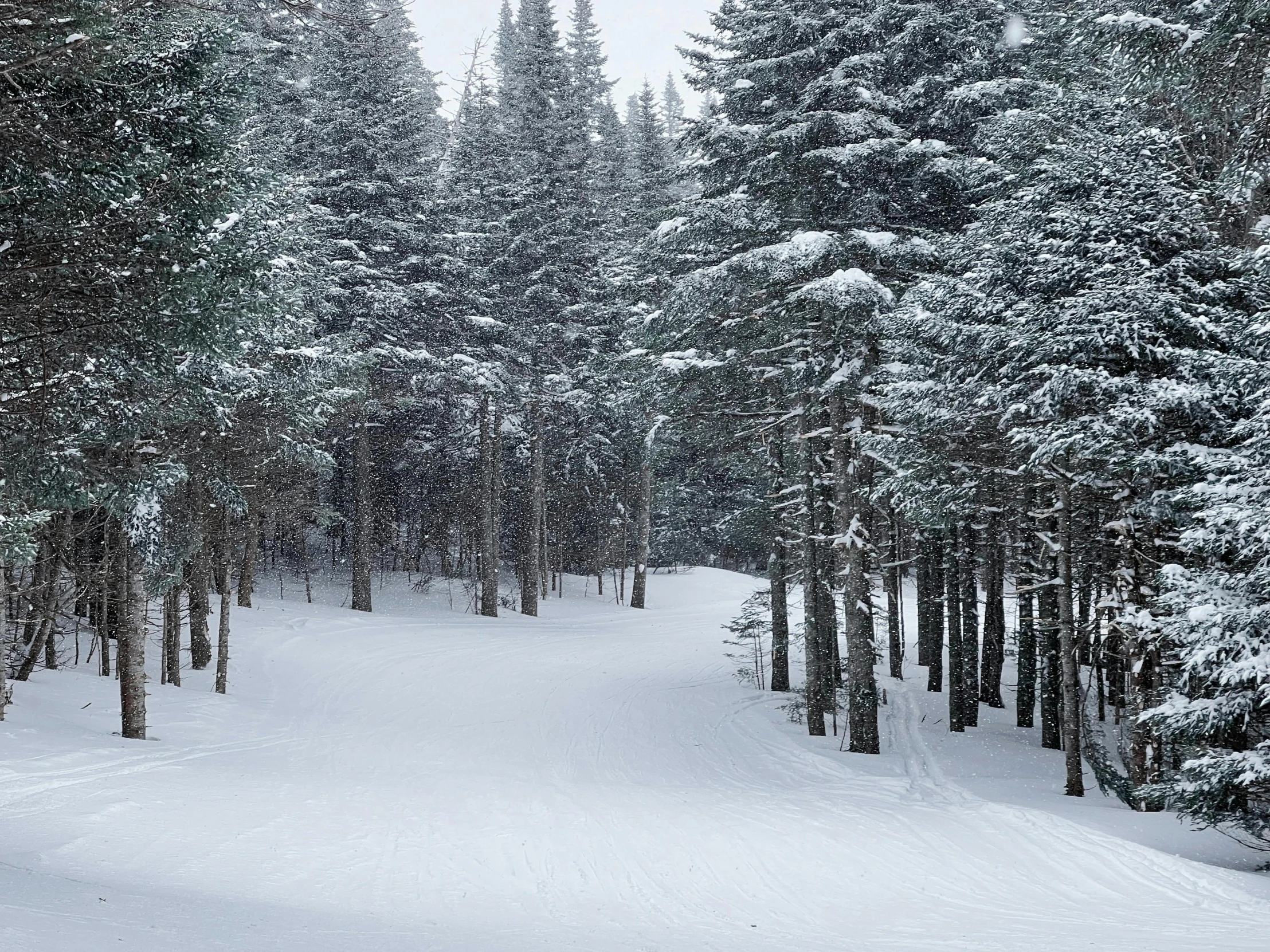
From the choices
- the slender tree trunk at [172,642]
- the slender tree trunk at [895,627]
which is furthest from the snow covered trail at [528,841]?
the slender tree trunk at [895,627]

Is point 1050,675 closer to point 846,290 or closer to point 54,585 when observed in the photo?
point 846,290

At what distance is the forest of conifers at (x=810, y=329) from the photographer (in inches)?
314

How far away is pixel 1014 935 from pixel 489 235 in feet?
81.9

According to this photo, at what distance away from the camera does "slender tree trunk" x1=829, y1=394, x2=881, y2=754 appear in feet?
47.1

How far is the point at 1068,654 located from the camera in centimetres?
1148

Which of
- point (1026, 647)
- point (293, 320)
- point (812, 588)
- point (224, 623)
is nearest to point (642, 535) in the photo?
point (812, 588)

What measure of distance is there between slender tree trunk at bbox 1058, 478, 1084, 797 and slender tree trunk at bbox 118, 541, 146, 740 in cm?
1252

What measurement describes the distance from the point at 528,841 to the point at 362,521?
18.4 metres

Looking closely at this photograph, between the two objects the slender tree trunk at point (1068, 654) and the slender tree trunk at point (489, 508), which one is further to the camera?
the slender tree trunk at point (489, 508)

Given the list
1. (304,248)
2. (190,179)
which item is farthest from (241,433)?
(190,179)

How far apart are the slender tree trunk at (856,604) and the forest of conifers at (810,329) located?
0.21ft

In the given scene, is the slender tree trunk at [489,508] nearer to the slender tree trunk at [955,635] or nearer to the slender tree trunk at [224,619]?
the slender tree trunk at [224,619]

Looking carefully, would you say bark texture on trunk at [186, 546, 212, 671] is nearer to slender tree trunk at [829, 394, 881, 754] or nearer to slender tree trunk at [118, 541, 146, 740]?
slender tree trunk at [118, 541, 146, 740]

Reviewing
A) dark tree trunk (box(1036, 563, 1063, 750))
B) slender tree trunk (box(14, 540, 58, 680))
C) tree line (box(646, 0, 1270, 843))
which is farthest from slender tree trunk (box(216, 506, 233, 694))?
dark tree trunk (box(1036, 563, 1063, 750))
